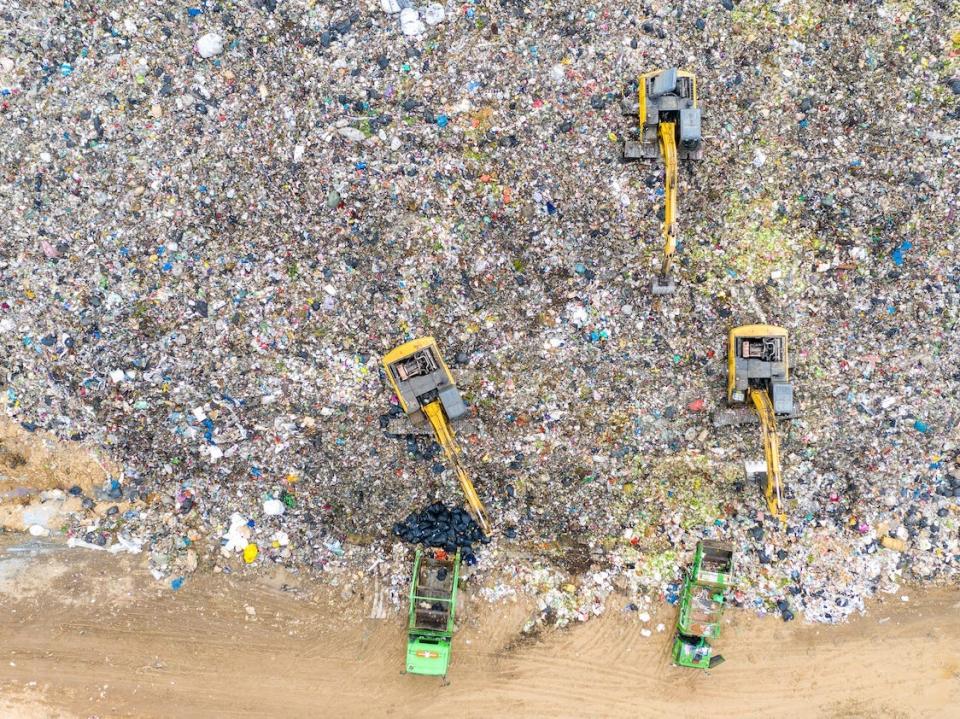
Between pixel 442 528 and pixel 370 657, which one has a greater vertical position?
pixel 442 528

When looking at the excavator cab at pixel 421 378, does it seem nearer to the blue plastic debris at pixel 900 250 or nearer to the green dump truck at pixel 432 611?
the green dump truck at pixel 432 611

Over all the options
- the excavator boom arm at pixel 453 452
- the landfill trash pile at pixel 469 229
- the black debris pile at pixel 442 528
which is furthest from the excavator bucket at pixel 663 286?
the black debris pile at pixel 442 528

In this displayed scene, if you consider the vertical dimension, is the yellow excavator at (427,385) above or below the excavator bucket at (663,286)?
below

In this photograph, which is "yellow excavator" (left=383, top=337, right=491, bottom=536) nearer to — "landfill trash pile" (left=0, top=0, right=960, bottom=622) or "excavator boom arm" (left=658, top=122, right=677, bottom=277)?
"landfill trash pile" (left=0, top=0, right=960, bottom=622)

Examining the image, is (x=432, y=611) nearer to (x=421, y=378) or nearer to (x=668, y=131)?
(x=421, y=378)

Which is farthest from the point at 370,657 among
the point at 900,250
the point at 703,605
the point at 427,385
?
the point at 900,250

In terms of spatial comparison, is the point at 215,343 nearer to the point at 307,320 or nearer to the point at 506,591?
the point at 307,320

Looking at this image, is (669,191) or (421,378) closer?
(421,378)

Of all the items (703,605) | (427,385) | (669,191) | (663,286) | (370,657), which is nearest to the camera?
(427,385)
